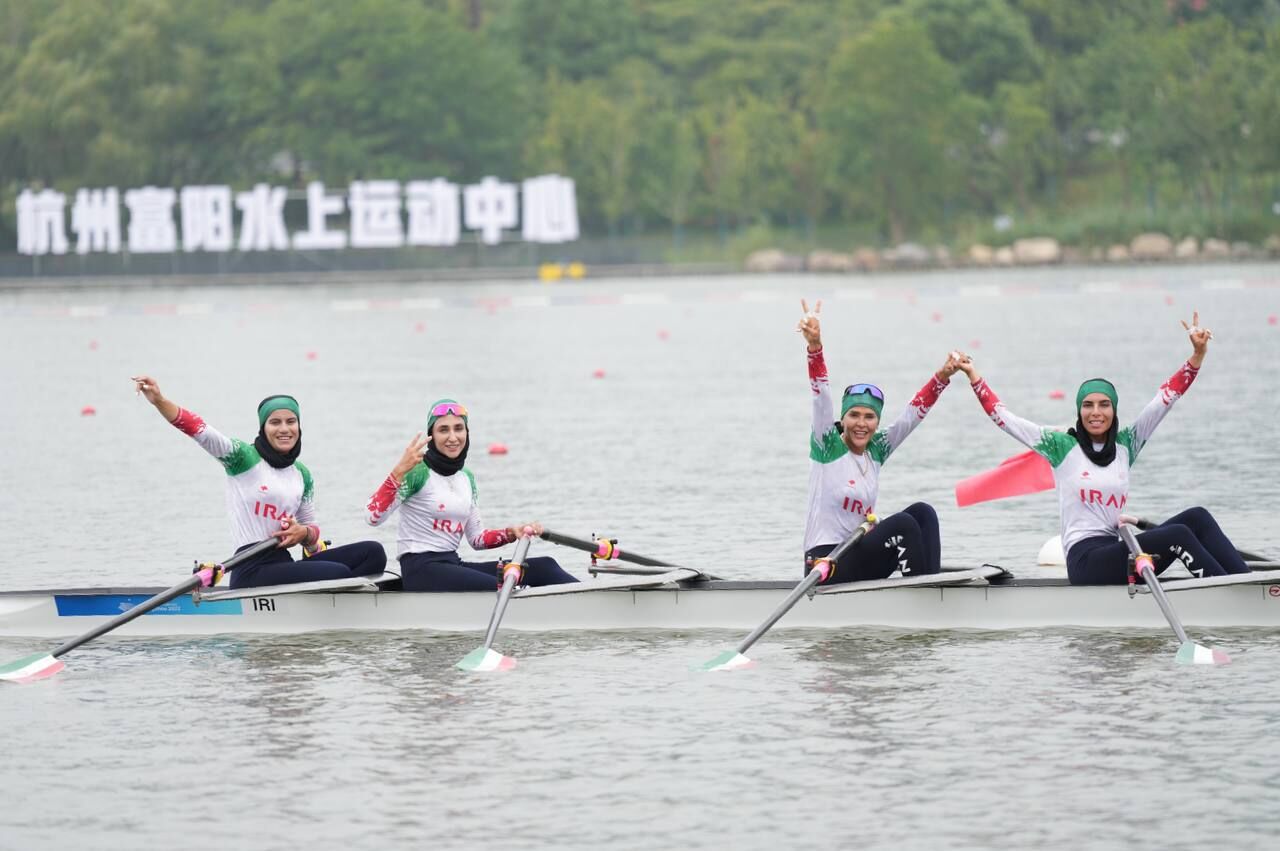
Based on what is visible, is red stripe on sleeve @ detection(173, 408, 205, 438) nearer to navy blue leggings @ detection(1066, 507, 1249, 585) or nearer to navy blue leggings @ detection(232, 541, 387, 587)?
navy blue leggings @ detection(232, 541, 387, 587)

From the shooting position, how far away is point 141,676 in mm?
12664

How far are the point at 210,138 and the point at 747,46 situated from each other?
988 inches

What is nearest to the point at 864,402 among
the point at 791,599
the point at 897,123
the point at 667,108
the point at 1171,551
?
the point at 791,599

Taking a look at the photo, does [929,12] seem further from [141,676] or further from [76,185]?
[141,676]

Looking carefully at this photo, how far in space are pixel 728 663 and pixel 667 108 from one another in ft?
282

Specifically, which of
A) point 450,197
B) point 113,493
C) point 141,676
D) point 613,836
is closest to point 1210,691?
point 613,836

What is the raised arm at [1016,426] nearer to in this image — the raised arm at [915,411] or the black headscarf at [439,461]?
the raised arm at [915,411]

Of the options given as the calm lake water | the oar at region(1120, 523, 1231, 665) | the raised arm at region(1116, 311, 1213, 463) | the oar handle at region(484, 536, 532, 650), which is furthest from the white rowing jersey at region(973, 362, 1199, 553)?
the oar handle at region(484, 536, 532, 650)

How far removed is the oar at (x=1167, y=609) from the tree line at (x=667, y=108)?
71.3m

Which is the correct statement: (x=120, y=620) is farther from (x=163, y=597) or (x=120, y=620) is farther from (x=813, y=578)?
(x=813, y=578)

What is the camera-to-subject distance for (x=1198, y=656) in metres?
12.1

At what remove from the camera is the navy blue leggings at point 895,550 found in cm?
1309

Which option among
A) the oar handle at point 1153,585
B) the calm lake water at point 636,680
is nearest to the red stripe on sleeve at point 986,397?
the oar handle at point 1153,585

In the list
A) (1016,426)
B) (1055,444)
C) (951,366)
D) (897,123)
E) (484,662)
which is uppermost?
(897,123)
